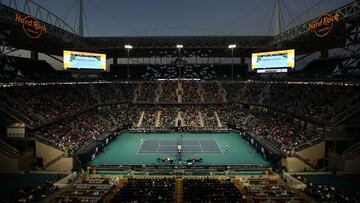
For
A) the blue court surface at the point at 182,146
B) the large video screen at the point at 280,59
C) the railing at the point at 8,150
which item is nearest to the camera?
the railing at the point at 8,150

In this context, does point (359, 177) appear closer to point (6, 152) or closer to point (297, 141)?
point (297, 141)

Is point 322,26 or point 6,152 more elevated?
point 322,26

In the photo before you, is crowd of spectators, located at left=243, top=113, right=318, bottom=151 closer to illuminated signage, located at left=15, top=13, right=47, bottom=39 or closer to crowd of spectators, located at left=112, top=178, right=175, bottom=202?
crowd of spectators, located at left=112, top=178, right=175, bottom=202

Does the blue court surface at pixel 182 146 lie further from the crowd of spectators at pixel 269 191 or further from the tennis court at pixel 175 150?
the crowd of spectators at pixel 269 191

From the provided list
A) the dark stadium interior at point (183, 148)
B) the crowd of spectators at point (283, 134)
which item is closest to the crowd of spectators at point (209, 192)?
the dark stadium interior at point (183, 148)

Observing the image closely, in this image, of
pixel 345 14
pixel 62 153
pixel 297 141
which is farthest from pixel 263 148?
pixel 62 153

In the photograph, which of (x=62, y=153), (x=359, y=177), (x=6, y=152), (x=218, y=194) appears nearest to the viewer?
(x=218, y=194)

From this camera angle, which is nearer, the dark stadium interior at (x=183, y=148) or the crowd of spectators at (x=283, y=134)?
the dark stadium interior at (x=183, y=148)
